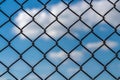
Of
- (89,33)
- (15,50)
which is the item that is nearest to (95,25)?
(89,33)

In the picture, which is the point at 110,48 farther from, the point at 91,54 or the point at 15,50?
the point at 15,50

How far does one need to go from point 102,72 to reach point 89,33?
0.44 meters

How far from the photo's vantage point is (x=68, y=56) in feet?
13.6

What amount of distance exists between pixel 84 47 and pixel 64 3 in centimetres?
49

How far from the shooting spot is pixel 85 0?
4168 millimetres

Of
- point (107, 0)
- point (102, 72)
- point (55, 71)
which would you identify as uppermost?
point (107, 0)

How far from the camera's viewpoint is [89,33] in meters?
4.20

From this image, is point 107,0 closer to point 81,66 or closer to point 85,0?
point 85,0

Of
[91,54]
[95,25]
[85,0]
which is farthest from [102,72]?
[85,0]

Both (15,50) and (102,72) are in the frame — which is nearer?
(15,50)

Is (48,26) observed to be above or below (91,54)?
above

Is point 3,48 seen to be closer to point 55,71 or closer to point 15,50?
point 15,50

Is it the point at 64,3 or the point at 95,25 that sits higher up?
the point at 64,3

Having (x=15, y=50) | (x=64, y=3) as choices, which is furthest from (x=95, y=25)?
(x=15, y=50)
